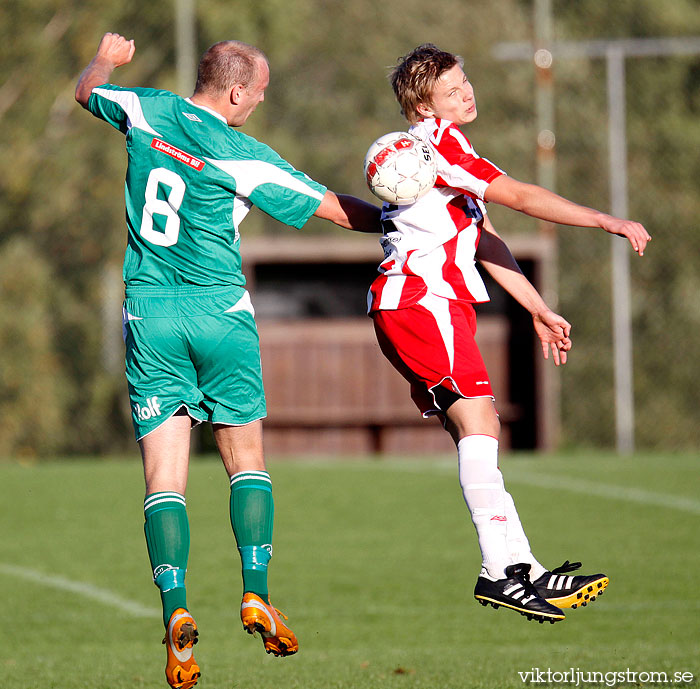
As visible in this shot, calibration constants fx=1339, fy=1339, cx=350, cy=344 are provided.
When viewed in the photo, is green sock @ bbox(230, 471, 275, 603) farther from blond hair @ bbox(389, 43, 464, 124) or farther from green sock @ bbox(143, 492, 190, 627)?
blond hair @ bbox(389, 43, 464, 124)

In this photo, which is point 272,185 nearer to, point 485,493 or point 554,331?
point 554,331

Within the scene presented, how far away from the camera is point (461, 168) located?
538cm

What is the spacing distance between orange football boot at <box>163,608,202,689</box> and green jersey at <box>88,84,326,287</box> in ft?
4.38

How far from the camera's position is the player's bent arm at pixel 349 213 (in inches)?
217

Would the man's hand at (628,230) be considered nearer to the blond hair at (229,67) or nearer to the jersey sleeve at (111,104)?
the blond hair at (229,67)

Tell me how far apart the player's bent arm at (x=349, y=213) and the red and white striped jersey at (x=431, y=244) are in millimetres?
60

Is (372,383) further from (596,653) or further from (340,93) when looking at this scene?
(596,653)

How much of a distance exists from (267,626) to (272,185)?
1.72m

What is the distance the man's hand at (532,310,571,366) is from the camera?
5602 millimetres

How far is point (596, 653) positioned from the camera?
726 centimetres

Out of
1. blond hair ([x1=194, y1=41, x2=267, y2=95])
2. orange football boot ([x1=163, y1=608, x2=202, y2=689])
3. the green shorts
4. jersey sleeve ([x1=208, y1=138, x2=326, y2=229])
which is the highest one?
blond hair ([x1=194, y1=41, x2=267, y2=95])

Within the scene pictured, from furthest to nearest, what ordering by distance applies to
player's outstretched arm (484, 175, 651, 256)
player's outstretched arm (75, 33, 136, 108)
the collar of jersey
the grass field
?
the grass field < player's outstretched arm (75, 33, 136, 108) < the collar of jersey < player's outstretched arm (484, 175, 651, 256)

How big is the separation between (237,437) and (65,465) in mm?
11486

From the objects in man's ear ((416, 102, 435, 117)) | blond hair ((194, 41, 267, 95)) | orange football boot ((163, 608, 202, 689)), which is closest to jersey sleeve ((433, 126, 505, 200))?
man's ear ((416, 102, 435, 117))
